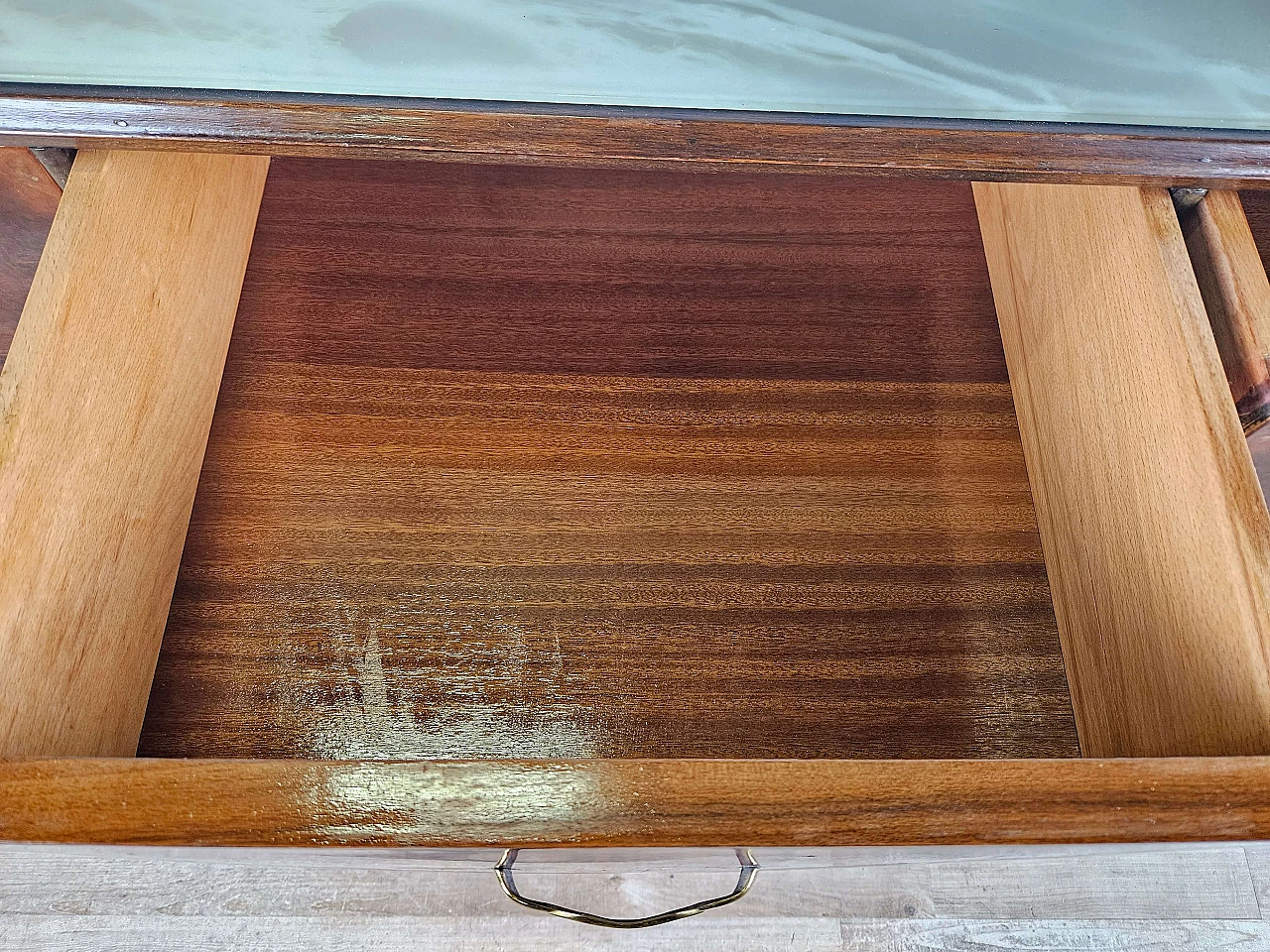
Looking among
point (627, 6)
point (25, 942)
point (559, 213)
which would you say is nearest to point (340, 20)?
point (627, 6)

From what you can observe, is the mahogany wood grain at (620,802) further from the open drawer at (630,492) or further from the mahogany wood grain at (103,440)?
the mahogany wood grain at (103,440)

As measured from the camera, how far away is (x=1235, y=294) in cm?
48

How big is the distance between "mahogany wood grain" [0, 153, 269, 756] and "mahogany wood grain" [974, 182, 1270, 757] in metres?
0.44

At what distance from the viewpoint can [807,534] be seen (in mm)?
512

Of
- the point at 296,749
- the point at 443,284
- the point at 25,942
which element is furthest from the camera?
the point at 25,942

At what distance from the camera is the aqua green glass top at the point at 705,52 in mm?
398

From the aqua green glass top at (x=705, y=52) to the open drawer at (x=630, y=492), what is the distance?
0.26 ft

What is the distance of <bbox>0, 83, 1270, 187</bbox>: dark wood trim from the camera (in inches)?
17.5

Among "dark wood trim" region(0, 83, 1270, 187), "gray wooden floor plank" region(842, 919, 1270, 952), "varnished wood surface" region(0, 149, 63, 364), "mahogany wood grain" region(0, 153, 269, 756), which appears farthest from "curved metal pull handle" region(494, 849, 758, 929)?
"gray wooden floor plank" region(842, 919, 1270, 952)

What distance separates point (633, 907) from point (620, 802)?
0.76m

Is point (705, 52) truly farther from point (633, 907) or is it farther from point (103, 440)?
point (633, 907)

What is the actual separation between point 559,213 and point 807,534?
0.25m

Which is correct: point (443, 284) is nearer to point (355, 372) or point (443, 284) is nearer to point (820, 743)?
point (355, 372)

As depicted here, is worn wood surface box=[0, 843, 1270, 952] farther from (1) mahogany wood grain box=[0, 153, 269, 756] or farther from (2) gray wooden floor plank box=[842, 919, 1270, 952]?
(1) mahogany wood grain box=[0, 153, 269, 756]
